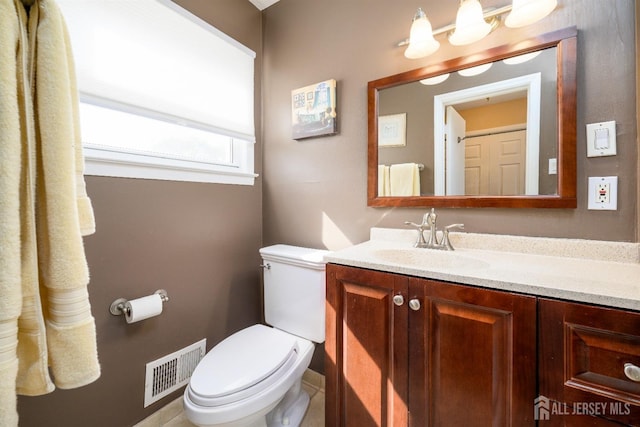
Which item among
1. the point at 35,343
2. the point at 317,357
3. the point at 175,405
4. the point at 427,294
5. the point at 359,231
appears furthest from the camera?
the point at 317,357

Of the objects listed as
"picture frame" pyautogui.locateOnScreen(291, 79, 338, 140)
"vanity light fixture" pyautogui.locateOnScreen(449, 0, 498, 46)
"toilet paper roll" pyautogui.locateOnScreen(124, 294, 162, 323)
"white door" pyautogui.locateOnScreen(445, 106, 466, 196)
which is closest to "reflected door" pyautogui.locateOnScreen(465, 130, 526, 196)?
"white door" pyautogui.locateOnScreen(445, 106, 466, 196)

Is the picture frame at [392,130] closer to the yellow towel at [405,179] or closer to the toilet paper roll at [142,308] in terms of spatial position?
the yellow towel at [405,179]

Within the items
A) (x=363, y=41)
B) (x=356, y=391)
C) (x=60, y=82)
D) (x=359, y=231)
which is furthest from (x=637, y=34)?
(x=60, y=82)

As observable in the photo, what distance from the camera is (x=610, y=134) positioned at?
0.92m

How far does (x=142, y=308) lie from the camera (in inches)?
44.9

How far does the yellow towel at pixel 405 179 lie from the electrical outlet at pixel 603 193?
0.62 meters

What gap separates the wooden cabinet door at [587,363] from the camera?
603mm

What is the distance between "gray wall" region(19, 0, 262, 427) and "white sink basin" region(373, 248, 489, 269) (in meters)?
0.96

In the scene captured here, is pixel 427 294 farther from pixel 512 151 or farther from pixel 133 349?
pixel 133 349

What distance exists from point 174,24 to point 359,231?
57.1 inches

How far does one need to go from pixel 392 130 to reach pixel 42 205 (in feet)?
4.45

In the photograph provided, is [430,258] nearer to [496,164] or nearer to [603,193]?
[496,164]

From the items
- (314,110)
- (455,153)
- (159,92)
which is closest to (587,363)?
(455,153)

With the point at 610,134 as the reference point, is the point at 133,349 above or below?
→ below
